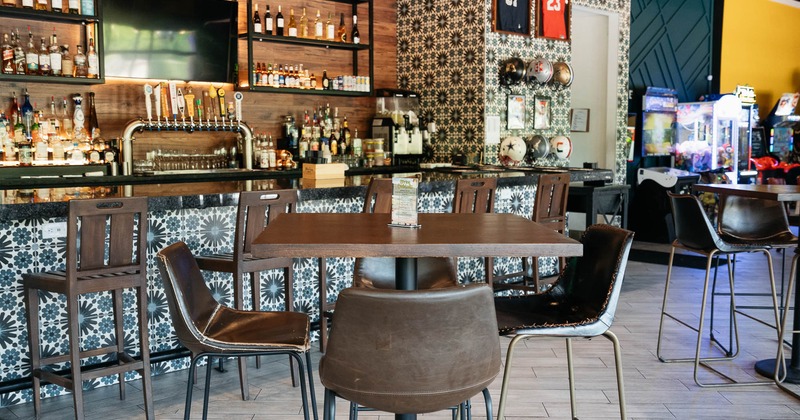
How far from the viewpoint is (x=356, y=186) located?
4.69m

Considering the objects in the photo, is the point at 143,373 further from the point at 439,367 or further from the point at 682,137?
the point at 682,137

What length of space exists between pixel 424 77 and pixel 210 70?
8.10 ft

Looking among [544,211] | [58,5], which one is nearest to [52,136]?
[58,5]

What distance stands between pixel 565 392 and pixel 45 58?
4742mm

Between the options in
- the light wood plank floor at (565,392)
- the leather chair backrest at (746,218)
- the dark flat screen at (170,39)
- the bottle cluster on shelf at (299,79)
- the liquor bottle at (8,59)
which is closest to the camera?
the light wood plank floor at (565,392)

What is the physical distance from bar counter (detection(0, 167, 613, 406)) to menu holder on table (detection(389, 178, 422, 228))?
283 millimetres

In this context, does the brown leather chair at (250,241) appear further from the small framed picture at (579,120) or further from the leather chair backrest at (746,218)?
the small framed picture at (579,120)

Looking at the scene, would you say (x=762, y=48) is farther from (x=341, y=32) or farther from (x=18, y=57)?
(x=18, y=57)

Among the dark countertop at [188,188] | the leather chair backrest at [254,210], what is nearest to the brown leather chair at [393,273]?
the leather chair backrest at [254,210]

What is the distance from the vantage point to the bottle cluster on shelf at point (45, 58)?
19.2ft

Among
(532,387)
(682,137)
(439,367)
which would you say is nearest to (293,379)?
(532,387)

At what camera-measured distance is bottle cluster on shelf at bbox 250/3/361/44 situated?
7.25 meters

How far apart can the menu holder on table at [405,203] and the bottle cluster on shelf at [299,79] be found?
4805 mm

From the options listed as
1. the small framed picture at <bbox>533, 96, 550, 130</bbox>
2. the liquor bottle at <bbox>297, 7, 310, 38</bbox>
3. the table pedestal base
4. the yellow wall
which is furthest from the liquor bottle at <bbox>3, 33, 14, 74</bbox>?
the yellow wall
